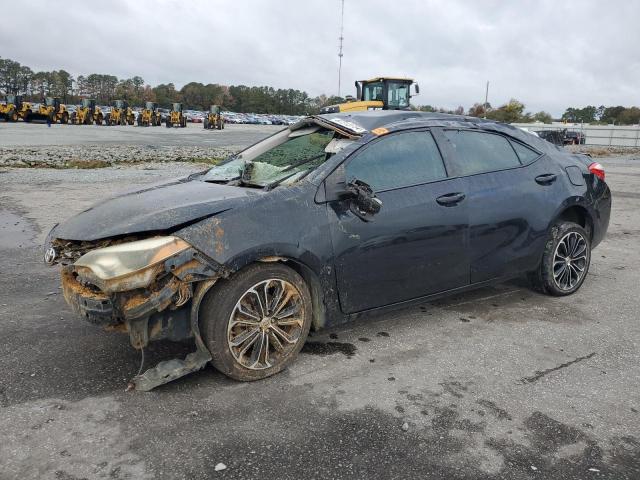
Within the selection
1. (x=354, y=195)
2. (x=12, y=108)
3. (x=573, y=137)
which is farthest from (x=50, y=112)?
(x=354, y=195)

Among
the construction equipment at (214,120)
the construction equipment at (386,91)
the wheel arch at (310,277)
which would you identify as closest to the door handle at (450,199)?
the wheel arch at (310,277)

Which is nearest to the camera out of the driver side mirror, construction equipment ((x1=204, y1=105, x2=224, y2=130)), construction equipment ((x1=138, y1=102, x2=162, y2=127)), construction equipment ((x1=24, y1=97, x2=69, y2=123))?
the driver side mirror

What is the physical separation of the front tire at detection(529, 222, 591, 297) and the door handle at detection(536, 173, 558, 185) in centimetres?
41

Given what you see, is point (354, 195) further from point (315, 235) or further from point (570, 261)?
point (570, 261)

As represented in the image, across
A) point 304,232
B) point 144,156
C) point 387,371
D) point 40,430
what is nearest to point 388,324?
point 387,371

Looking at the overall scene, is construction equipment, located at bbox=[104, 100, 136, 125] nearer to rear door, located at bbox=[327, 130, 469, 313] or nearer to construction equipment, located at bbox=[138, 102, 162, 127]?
construction equipment, located at bbox=[138, 102, 162, 127]

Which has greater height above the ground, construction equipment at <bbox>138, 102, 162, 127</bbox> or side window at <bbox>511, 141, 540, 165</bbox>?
construction equipment at <bbox>138, 102, 162, 127</bbox>

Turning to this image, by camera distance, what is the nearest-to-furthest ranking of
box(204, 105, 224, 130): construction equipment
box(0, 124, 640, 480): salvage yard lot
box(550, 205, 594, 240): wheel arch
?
box(0, 124, 640, 480): salvage yard lot, box(550, 205, 594, 240): wheel arch, box(204, 105, 224, 130): construction equipment

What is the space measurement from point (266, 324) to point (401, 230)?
1145 mm

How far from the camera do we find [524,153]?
474 centimetres

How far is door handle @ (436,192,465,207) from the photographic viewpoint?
401 centimetres

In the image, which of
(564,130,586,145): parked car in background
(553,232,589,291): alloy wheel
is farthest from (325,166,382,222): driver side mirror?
(564,130,586,145): parked car in background

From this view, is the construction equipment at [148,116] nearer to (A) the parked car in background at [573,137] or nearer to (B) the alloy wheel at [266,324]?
(A) the parked car in background at [573,137]

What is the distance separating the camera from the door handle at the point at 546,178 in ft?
15.3
